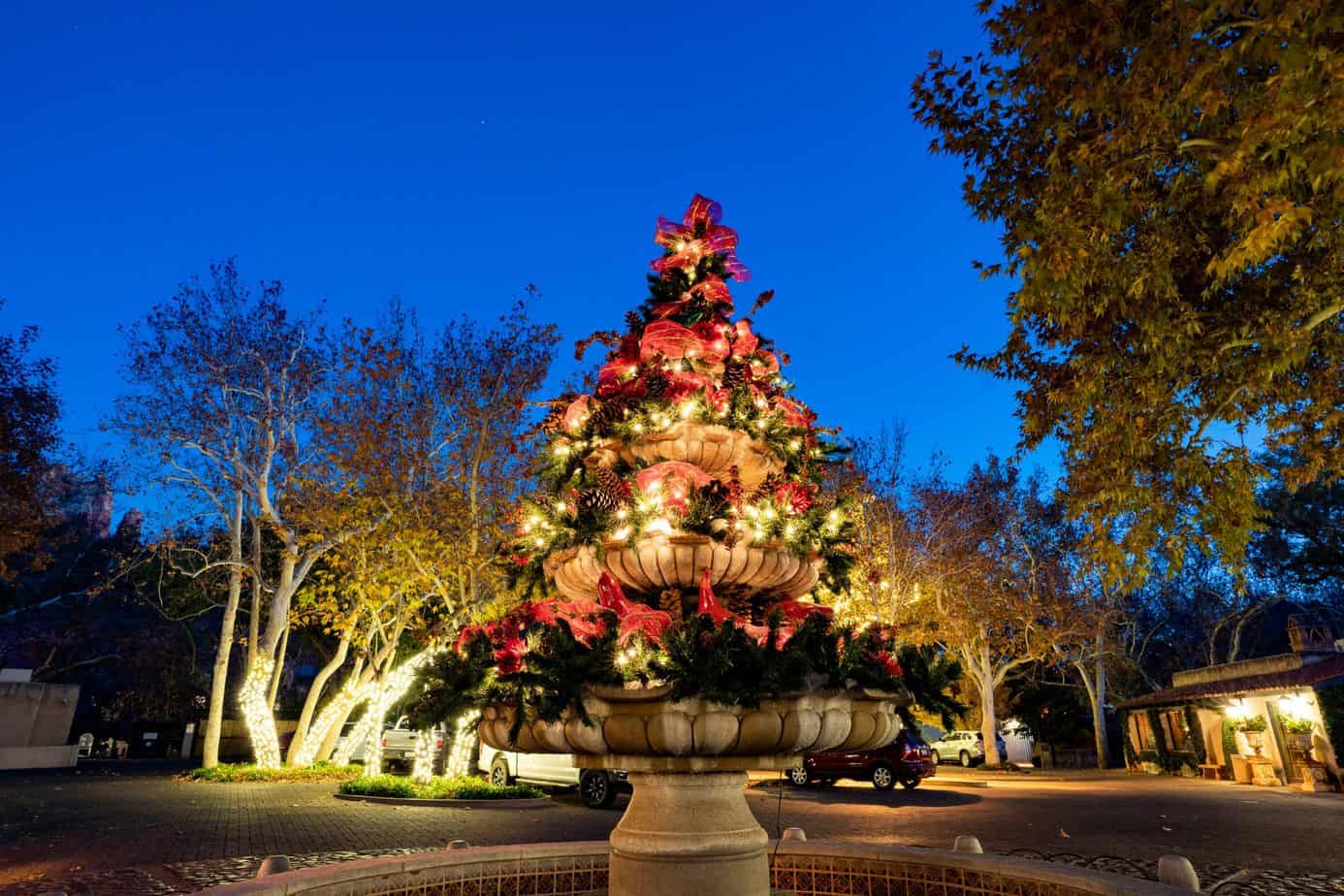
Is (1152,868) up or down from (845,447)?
down

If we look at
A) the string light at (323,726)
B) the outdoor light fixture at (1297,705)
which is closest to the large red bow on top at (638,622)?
the string light at (323,726)

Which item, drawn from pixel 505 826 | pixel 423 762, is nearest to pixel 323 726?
pixel 423 762

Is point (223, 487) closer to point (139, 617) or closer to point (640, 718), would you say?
point (139, 617)

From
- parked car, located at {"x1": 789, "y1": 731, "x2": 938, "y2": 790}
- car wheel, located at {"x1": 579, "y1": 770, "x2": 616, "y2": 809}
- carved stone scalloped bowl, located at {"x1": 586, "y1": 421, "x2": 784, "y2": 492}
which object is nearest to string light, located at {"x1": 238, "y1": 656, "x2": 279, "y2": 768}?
car wheel, located at {"x1": 579, "y1": 770, "x2": 616, "y2": 809}

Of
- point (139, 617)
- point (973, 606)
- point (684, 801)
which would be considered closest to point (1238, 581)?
point (684, 801)

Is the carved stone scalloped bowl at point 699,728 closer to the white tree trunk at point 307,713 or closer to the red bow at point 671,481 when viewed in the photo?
the red bow at point 671,481

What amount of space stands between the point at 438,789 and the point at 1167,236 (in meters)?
14.6

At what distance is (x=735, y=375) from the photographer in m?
4.55

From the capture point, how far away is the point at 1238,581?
8945 millimetres

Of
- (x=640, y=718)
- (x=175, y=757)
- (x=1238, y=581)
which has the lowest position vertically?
(x=175, y=757)

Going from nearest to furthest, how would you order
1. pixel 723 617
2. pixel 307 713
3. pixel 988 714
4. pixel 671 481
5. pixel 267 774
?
pixel 723 617
pixel 671 481
pixel 267 774
pixel 307 713
pixel 988 714

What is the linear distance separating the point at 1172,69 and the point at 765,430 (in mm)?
4639

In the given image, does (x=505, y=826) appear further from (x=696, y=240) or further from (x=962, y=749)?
(x=962, y=749)

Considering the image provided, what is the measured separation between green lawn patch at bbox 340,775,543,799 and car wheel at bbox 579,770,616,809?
4.75 feet
